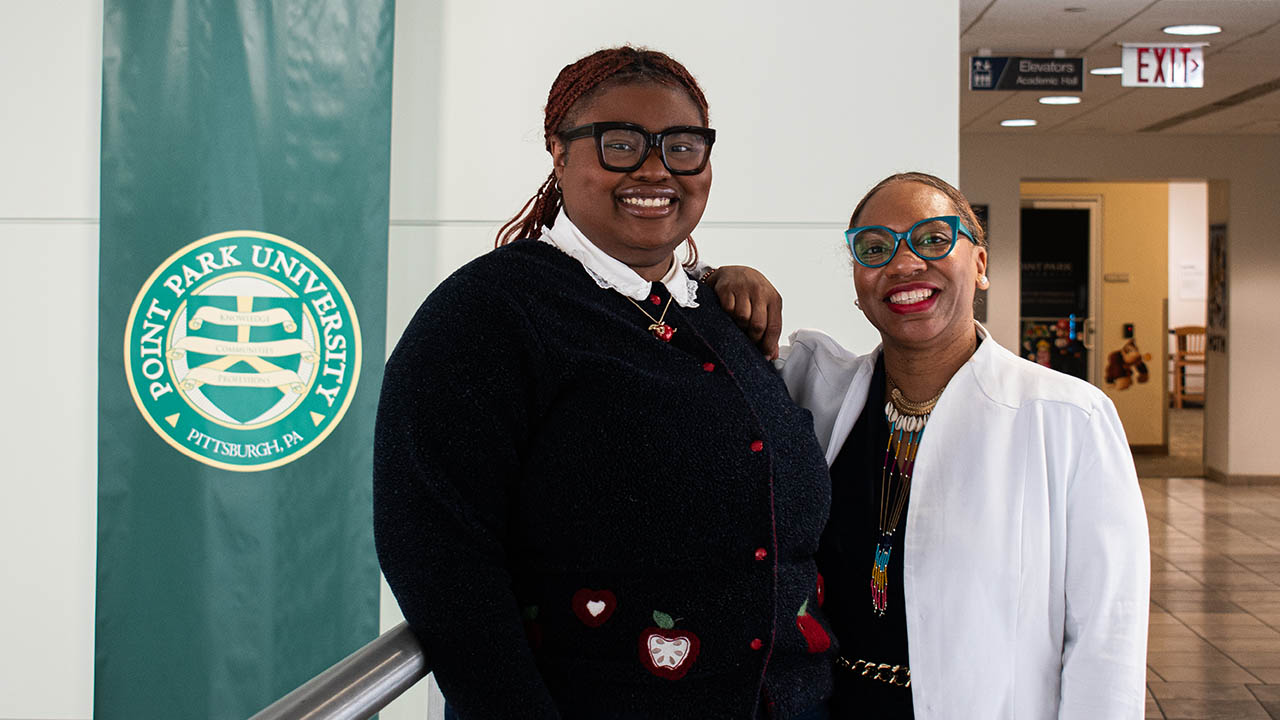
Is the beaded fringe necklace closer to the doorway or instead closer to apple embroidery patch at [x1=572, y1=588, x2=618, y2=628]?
apple embroidery patch at [x1=572, y1=588, x2=618, y2=628]

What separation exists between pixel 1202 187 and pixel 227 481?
1993 centimetres

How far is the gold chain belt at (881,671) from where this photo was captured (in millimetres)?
1655

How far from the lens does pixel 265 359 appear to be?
116 inches

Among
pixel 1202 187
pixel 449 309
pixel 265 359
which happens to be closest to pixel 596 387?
pixel 449 309

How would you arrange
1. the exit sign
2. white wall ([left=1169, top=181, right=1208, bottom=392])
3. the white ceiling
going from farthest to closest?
white wall ([left=1169, top=181, right=1208, bottom=392]) < the exit sign < the white ceiling

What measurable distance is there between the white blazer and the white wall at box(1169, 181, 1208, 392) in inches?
730

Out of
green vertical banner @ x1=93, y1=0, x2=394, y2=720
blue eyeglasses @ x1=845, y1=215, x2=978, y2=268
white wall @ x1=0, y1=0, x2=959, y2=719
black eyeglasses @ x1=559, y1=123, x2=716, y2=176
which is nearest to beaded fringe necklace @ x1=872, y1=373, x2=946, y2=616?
blue eyeglasses @ x1=845, y1=215, x2=978, y2=268

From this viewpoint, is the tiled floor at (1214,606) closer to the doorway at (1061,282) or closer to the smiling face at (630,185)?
the doorway at (1061,282)

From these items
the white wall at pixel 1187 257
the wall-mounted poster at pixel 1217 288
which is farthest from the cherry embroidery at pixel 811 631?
the white wall at pixel 1187 257

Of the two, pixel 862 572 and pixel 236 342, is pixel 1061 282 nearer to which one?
pixel 236 342

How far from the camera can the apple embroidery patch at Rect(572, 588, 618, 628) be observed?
4.40 feet

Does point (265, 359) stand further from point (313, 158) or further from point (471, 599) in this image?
point (471, 599)

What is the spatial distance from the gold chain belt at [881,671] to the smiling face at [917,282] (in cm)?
49

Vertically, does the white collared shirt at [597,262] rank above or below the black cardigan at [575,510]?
above
